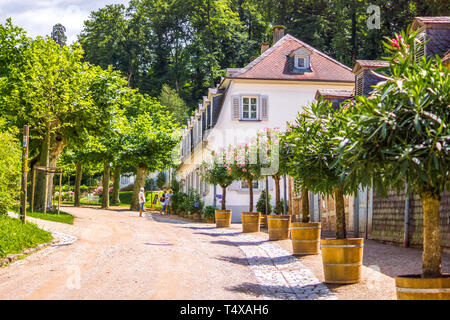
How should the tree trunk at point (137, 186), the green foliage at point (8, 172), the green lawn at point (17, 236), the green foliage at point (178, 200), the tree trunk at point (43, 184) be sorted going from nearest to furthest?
the green lawn at point (17, 236) < the green foliage at point (8, 172) < the tree trunk at point (43, 184) < the green foliage at point (178, 200) < the tree trunk at point (137, 186)

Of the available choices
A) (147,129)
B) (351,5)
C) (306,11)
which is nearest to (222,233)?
(147,129)

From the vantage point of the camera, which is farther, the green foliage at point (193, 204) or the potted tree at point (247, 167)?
the green foliage at point (193, 204)

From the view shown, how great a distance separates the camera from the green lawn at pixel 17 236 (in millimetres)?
11690

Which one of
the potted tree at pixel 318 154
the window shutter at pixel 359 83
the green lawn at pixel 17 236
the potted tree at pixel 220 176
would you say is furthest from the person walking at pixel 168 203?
the potted tree at pixel 318 154

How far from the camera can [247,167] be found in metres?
20.7

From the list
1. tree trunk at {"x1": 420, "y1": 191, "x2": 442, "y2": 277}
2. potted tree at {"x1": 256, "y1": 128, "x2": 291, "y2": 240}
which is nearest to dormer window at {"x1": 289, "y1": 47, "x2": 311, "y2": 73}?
potted tree at {"x1": 256, "y1": 128, "x2": 291, "y2": 240}

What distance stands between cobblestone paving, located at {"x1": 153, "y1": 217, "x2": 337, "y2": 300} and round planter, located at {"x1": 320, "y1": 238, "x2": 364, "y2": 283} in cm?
28

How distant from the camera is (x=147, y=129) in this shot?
39.2 m

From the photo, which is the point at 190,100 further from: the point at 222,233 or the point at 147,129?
the point at 222,233

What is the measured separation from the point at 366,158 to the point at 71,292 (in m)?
4.05

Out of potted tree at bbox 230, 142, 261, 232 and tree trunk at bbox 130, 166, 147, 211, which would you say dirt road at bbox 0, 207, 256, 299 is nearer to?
potted tree at bbox 230, 142, 261, 232

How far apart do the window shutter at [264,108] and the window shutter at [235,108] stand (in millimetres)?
1201

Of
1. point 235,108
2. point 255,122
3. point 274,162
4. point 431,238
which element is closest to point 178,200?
point 255,122

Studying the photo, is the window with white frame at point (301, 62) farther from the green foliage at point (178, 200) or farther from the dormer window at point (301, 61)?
the green foliage at point (178, 200)
